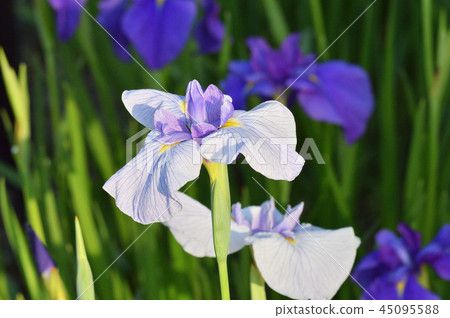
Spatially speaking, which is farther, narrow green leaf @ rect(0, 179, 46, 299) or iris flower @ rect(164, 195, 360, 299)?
narrow green leaf @ rect(0, 179, 46, 299)

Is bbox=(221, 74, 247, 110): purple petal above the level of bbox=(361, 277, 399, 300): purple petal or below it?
above

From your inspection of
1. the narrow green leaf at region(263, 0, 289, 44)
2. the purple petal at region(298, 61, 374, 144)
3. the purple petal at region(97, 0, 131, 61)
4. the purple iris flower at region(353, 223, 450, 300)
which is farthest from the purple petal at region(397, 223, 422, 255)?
the purple petal at region(97, 0, 131, 61)

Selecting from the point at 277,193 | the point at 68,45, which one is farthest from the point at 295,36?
the point at 68,45

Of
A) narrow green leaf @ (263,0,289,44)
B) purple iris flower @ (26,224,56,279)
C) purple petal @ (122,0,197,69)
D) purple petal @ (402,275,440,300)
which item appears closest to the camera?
purple iris flower @ (26,224,56,279)

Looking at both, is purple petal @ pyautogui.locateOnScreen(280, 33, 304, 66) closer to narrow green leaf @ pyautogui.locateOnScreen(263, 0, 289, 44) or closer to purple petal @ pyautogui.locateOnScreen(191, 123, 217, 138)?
narrow green leaf @ pyautogui.locateOnScreen(263, 0, 289, 44)

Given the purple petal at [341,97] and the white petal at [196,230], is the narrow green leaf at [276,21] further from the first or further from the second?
the white petal at [196,230]

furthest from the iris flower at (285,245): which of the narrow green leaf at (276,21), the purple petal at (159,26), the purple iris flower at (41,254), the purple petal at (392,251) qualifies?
the narrow green leaf at (276,21)

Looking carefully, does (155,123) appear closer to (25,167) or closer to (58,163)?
(25,167)
